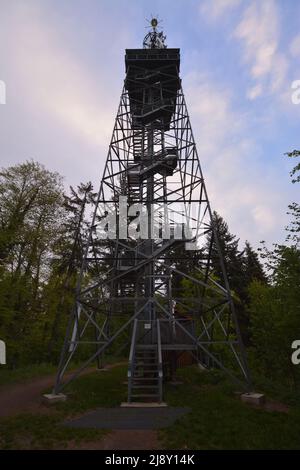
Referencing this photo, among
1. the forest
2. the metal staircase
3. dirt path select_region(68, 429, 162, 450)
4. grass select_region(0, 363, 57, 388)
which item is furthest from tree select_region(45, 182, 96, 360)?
dirt path select_region(68, 429, 162, 450)

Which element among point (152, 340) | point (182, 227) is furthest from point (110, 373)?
point (182, 227)

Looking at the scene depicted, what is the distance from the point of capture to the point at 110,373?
16.9m

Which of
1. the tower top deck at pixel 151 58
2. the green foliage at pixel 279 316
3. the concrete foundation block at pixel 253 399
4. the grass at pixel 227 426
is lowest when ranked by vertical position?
the grass at pixel 227 426

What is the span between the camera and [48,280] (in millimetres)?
25422

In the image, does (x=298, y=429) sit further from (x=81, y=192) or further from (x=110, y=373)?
(x=81, y=192)

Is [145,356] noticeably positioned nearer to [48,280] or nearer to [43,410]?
[43,410]

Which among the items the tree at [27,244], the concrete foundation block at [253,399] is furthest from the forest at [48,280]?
the concrete foundation block at [253,399]

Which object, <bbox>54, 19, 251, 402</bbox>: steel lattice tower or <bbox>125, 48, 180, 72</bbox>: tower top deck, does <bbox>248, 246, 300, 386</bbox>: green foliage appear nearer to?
<bbox>54, 19, 251, 402</bbox>: steel lattice tower

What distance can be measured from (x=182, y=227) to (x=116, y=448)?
9.07 meters

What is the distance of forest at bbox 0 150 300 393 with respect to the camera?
18.0m

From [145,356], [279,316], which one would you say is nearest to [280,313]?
[279,316]

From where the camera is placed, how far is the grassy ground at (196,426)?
21.9ft

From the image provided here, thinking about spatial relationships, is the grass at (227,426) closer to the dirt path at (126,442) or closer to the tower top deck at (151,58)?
the dirt path at (126,442)

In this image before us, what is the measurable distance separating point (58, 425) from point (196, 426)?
315 cm
